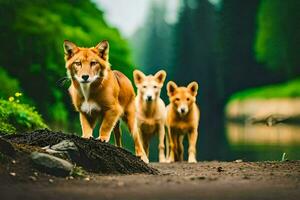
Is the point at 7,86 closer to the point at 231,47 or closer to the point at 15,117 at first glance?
the point at 15,117

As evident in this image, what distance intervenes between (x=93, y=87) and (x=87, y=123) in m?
0.65

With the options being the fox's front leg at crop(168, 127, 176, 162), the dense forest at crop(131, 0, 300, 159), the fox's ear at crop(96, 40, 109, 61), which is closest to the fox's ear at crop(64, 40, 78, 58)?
the fox's ear at crop(96, 40, 109, 61)

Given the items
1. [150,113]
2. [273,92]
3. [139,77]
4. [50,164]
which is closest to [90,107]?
[50,164]

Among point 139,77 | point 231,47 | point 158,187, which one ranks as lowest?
point 158,187

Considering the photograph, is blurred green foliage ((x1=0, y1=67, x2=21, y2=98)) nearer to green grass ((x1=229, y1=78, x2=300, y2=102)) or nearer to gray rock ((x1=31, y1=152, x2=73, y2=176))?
gray rock ((x1=31, y1=152, x2=73, y2=176))

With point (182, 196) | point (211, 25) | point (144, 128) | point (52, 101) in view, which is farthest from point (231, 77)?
point (182, 196)

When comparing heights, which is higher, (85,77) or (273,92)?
(273,92)

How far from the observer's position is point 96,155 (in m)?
11.1

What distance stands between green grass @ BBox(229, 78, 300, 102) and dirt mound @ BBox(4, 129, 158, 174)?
157 feet

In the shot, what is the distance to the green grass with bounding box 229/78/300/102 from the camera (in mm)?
58844

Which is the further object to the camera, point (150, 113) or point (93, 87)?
point (150, 113)

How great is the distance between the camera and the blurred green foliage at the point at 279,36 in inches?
2290

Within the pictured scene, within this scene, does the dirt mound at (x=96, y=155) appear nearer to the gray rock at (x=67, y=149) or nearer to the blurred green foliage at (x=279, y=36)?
the gray rock at (x=67, y=149)

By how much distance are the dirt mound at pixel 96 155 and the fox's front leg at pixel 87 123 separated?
870 mm
